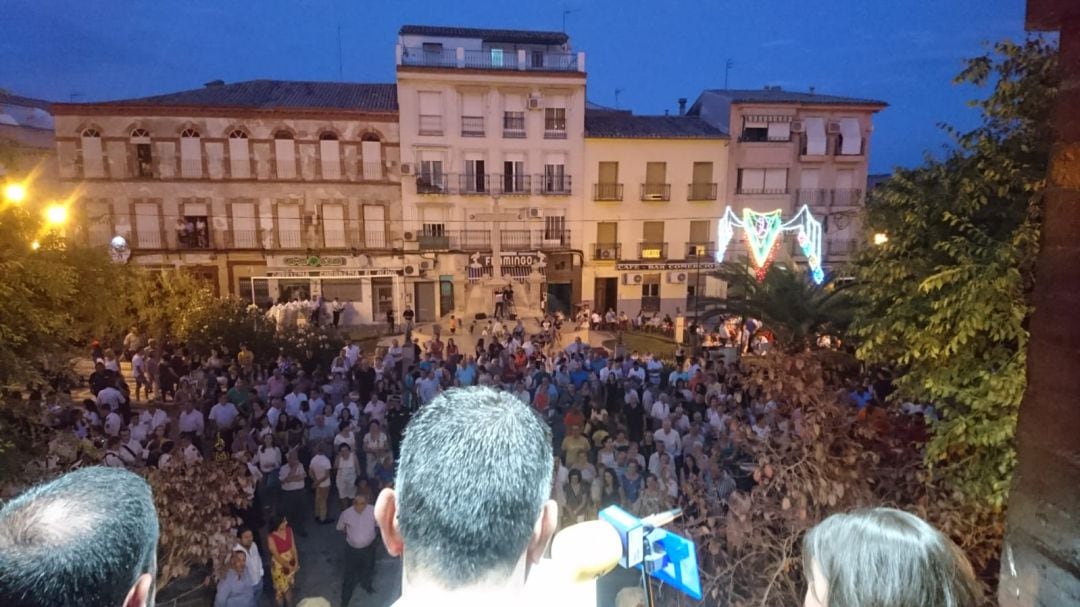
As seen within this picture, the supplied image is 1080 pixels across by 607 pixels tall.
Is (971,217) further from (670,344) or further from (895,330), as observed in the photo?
(670,344)

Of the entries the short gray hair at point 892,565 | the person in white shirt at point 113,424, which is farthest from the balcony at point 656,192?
the short gray hair at point 892,565

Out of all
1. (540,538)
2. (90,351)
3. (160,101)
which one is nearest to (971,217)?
(540,538)

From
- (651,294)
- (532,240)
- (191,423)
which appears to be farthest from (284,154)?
(191,423)

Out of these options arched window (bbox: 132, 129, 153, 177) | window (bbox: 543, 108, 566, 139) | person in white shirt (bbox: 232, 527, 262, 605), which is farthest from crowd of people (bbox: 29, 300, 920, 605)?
window (bbox: 543, 108, 566, 139)

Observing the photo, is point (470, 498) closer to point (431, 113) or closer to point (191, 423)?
point (191, 423)

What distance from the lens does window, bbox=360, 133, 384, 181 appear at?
25.7 m

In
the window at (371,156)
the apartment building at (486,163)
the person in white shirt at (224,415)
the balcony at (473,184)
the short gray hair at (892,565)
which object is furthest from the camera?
the balcony at (473,184)

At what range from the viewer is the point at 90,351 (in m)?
15.0

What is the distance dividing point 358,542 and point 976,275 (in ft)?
20.7

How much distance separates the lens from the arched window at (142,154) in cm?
2448

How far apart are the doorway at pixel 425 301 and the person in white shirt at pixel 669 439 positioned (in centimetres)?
1962

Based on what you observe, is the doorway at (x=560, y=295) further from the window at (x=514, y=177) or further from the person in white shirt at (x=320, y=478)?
the person in white shirt at (x=320, y=478)

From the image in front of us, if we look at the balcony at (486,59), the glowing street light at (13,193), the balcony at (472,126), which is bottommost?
the glowing street light at (13,193)

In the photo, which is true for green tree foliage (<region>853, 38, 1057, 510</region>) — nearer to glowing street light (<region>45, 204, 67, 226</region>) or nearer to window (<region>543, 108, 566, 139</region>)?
glowing street light (<region>45, 204, 67, 226</region>)
